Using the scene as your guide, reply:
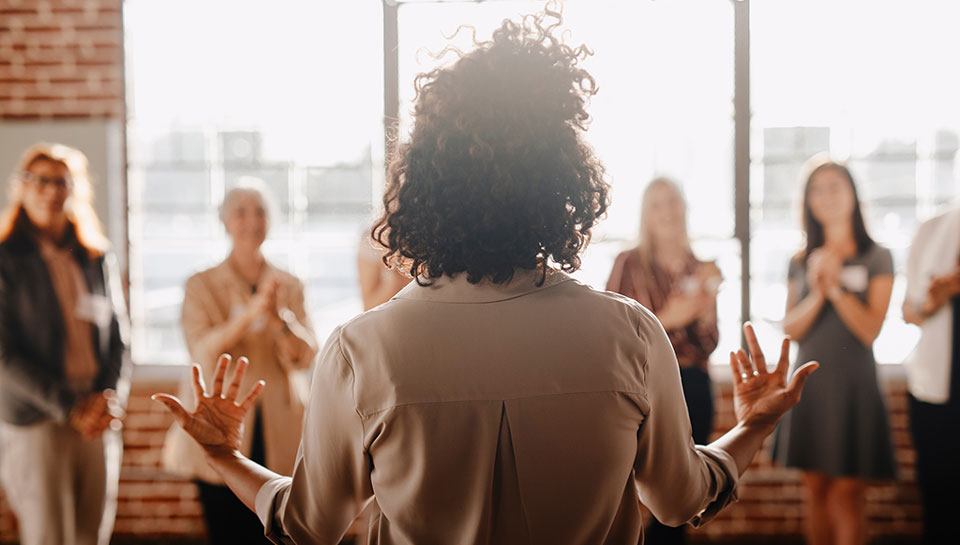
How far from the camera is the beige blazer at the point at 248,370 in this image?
8.94 ft

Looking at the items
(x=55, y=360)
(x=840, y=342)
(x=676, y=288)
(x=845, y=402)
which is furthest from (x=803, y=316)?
(x=55, y=360)

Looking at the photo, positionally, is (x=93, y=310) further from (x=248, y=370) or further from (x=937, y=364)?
(x=937, y=364)

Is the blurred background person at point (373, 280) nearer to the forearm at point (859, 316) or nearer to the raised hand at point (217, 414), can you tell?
the forearm at point (859, 316)

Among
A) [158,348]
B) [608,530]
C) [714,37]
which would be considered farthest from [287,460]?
[714,37]

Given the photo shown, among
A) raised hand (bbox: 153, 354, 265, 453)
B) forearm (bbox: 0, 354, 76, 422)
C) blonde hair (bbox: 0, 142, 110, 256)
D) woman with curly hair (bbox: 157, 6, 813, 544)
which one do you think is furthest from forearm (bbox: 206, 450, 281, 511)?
blonde hair (bbox: 0, 142, 110, 256)

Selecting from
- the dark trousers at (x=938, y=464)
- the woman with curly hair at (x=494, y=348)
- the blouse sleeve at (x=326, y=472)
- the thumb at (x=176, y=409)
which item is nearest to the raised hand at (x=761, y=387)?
the woman with curly hair at (x=494, y=348)

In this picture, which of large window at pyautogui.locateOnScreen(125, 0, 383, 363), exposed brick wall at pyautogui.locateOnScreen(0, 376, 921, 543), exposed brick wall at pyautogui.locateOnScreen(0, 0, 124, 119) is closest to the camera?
exposed brick wall at pyautogui.locateOnScreen(0, 376, 921, 543)

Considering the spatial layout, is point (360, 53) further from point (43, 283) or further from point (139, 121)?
point (43, 283)

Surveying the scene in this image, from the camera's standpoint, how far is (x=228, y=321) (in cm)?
278

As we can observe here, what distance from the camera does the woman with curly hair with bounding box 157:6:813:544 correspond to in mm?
986

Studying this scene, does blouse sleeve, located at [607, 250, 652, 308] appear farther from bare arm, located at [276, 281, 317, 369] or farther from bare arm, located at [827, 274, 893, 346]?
bare arm, located at [276, 281, 317, 369]

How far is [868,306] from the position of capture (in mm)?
2971

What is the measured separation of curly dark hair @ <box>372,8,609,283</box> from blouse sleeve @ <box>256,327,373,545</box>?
0.18 metres

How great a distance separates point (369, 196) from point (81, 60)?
152 centimetres
